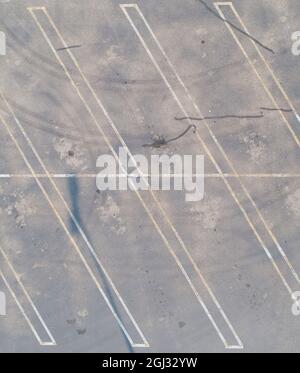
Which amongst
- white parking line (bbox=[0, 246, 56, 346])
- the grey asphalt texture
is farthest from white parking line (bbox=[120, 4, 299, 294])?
white parking line (bbox=[0, 246, 56, 346])

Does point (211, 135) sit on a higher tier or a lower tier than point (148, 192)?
higher

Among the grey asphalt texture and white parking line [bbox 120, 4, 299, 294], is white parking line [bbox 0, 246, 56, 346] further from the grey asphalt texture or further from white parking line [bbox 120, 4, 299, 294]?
white parking line [bbox 120, 4, 299, 294]

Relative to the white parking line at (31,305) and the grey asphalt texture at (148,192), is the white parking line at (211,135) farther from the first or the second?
the white parking line at (31,305)

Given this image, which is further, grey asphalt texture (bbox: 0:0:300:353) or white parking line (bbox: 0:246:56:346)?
white parking line (bbox: 0:246:56:346)

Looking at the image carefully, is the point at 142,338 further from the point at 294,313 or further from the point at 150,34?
the point at 150,34

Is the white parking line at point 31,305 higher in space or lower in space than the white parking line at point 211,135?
lower

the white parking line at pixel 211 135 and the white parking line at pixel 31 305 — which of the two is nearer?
the white parking line at pixel 211 135

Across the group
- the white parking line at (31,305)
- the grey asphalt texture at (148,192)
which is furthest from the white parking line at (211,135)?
the white parking line at (31,305)

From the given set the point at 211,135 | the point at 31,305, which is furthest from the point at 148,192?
the point at 31,305

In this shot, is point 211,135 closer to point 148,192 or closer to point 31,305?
point 148,192
